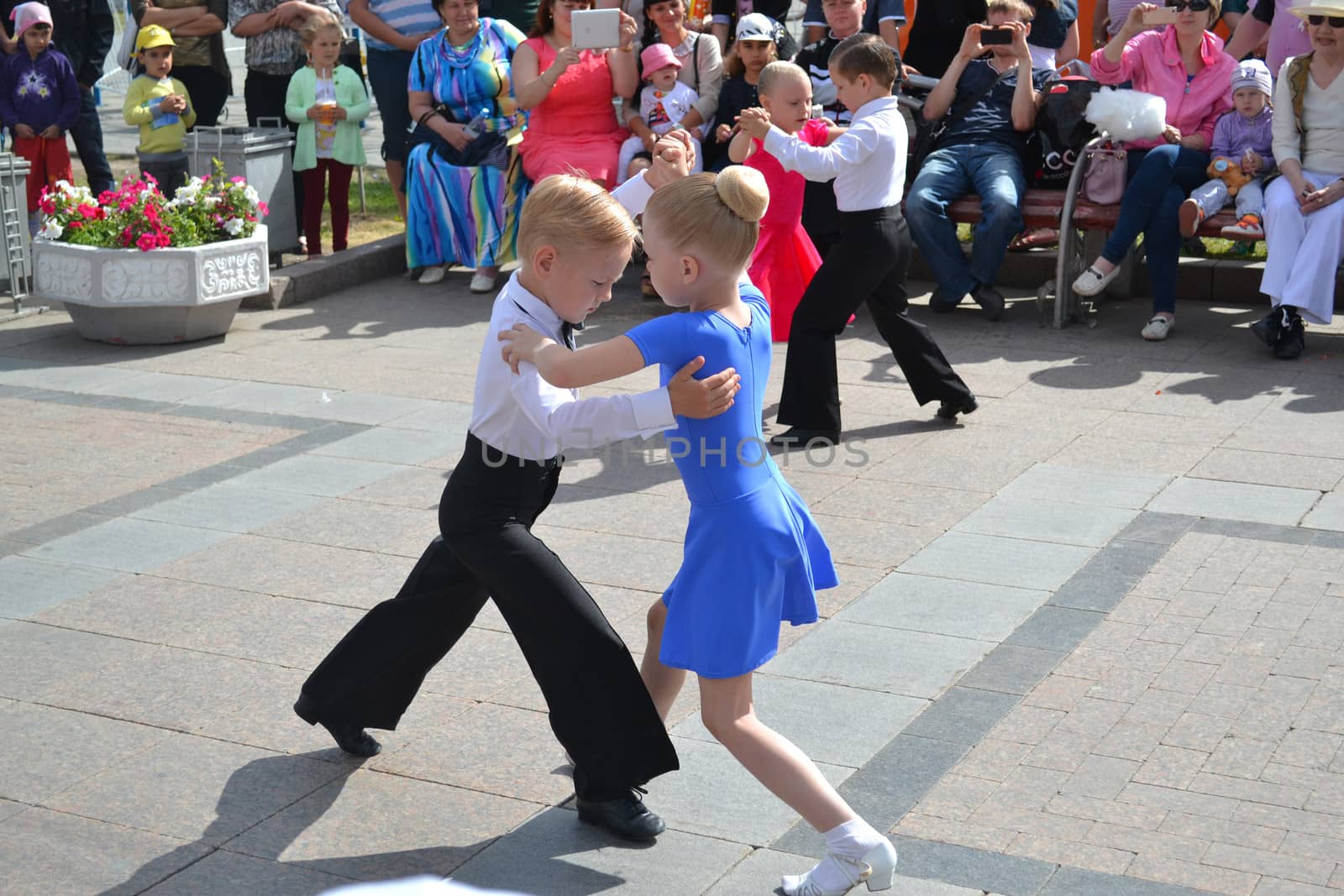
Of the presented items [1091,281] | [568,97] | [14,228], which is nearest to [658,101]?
[568,97]

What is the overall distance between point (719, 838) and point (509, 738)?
791mm

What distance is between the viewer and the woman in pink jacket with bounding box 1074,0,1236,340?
30.0ft

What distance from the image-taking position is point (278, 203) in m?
11.1

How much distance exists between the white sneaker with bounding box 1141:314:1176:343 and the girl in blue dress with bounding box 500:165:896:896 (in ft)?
19.6

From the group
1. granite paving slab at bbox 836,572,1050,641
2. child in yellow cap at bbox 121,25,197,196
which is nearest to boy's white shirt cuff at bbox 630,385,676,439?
granite paving slab at bbox 836,572,1050,641

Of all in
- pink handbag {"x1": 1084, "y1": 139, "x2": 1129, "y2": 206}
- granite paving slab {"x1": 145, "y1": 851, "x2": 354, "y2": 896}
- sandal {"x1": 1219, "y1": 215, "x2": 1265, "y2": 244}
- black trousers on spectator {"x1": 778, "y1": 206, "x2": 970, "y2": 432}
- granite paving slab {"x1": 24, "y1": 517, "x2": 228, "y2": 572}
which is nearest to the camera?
granite paving slab {"x1": 145, "y1": 851, "x2": 354, "y2": 896}

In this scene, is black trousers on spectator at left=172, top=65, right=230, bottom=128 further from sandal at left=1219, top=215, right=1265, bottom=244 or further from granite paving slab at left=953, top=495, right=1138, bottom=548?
granite paving slab at left=953, top=495, right=1138, bottom=548

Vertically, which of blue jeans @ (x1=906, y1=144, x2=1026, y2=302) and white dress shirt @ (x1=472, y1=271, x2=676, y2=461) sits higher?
white dress shirt @ (x1=472, y1=271, x2=676, y2=461)

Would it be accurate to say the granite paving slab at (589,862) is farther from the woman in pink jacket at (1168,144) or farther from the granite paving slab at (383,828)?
the woman in pink jacket at (1168,144)

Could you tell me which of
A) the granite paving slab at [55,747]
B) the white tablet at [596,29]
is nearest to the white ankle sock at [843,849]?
the granite paving slab at [55,747]

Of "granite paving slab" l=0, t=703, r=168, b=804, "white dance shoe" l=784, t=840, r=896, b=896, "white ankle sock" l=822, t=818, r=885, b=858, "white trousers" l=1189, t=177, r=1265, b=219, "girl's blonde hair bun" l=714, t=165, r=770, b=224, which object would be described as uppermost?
"girl's blonde hair bun" l=714, t=165, r=770, b=224

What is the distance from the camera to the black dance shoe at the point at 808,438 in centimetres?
726

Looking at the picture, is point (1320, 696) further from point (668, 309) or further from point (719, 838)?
point (668, 309)

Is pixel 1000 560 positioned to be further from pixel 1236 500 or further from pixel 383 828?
pixel 383 828
